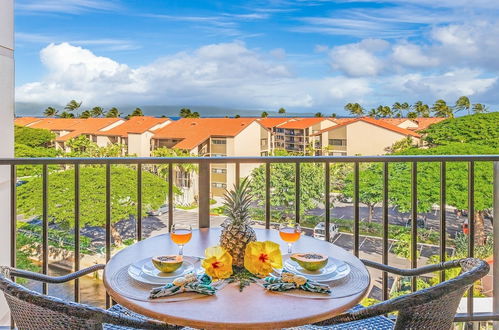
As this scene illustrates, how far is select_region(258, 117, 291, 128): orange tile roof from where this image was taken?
16.0 meters

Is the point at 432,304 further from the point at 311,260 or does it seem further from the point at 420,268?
the point at 420,268

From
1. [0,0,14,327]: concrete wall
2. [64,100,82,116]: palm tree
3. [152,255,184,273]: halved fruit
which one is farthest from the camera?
[64,100,82,116]: palm tree

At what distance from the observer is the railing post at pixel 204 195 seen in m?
2.22

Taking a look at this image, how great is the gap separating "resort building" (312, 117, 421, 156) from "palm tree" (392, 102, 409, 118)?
1253 mm

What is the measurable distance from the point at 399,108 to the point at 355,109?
196 centimetres

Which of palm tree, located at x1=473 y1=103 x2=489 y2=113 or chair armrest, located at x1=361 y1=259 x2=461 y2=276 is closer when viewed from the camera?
chair armrest, located at x1=361 y1=259 x2=461 y2=276

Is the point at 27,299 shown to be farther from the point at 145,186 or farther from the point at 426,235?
the point at 426,235

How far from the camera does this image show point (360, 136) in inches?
573

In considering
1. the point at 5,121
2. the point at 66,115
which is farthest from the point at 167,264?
the point at 66,115

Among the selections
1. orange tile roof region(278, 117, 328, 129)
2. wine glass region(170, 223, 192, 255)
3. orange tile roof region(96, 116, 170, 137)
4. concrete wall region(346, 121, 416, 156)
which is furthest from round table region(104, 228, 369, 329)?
orange tile roof region(278, 117, 328, 129)

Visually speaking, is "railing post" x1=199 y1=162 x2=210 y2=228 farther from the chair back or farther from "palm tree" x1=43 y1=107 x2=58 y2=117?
"palm tree" x1=43 y1=107 x2=58 y2=117

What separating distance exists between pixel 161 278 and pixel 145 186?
41.1 ft

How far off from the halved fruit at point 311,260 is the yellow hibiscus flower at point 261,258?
0.35 feet

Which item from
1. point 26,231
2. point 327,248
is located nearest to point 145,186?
point 26,231
